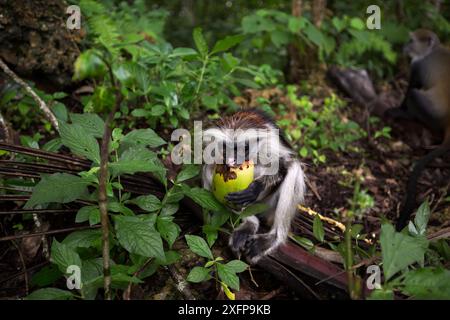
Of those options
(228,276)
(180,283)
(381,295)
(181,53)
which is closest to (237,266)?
(228,276)

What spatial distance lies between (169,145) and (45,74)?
5.09 ft

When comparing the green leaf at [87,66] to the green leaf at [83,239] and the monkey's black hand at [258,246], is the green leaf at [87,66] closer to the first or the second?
the green leaf at [83,239]

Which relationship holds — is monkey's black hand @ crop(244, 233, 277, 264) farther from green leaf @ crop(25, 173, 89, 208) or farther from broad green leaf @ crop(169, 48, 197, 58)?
broad green leaf @ crop(169, 48, 197, 58)

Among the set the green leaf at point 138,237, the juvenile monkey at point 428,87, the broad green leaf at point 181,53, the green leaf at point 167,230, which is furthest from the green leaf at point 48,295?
the juvenile monkey at point 428,87

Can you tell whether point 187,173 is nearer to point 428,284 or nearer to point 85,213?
point 85,213

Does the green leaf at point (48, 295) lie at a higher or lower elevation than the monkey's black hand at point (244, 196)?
lower

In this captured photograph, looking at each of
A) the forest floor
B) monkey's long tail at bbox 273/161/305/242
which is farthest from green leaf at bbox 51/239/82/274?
monkey's long tail at bbox 273/161/305/242

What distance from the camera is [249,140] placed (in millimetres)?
2703

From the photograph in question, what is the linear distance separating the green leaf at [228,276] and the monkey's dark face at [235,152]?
62 cm

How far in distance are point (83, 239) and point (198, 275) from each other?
0.69 metres

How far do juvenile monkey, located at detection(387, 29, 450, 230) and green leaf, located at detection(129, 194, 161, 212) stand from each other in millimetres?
3546

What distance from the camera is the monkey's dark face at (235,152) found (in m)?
2.56

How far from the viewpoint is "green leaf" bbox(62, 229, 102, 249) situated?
2305 millimetres
